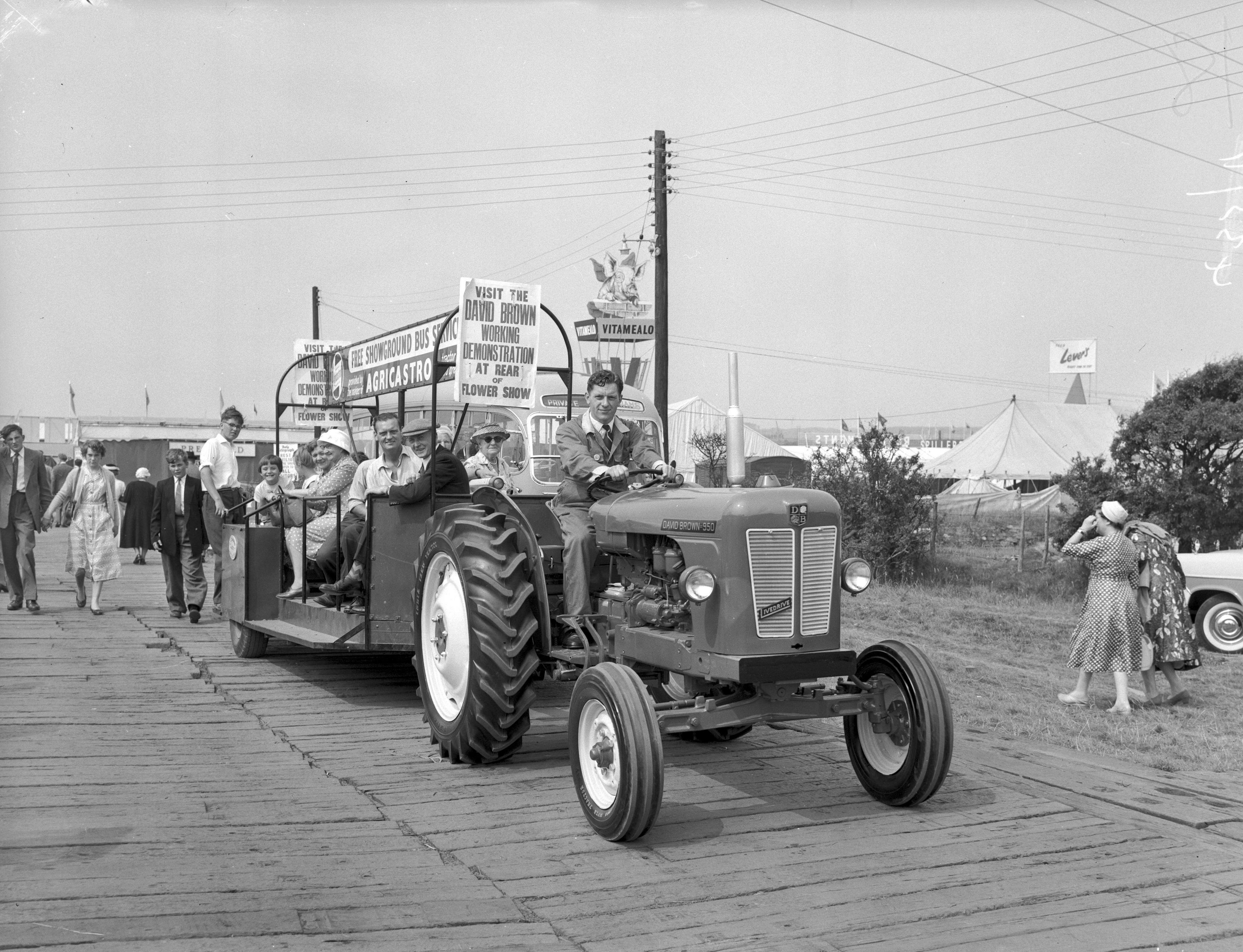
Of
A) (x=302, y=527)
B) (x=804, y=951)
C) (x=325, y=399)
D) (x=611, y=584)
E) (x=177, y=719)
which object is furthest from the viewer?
(x=325, y=399)

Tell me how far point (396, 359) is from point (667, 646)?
394 centimetres

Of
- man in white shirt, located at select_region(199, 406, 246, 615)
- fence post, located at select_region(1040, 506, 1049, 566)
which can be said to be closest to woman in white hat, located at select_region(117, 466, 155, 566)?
man in white shirt, located at select_region(199, 406, 246, 615)

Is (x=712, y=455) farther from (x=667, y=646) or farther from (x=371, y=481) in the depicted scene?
(x=667, y=646)

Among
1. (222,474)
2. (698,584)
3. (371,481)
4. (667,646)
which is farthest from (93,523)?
(698,584)

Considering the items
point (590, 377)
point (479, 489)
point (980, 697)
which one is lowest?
point (980, 697)

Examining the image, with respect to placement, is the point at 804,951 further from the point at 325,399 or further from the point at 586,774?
the point at 325,399

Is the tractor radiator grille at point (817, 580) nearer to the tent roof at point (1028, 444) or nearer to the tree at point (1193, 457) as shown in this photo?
the tree at point (1193, 457)

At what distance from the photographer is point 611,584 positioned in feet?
18.9

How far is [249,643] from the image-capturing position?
9086 mm

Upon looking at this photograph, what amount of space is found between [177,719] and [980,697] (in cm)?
561

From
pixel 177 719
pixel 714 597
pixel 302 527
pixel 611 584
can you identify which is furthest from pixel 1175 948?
pixel 302 527

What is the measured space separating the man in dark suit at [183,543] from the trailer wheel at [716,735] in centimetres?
672

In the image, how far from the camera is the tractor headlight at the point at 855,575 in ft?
16.3

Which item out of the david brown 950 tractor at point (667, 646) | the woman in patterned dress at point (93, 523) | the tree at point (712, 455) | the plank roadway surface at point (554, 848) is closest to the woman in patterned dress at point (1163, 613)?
the plank roadway surface at point (554, 848)
